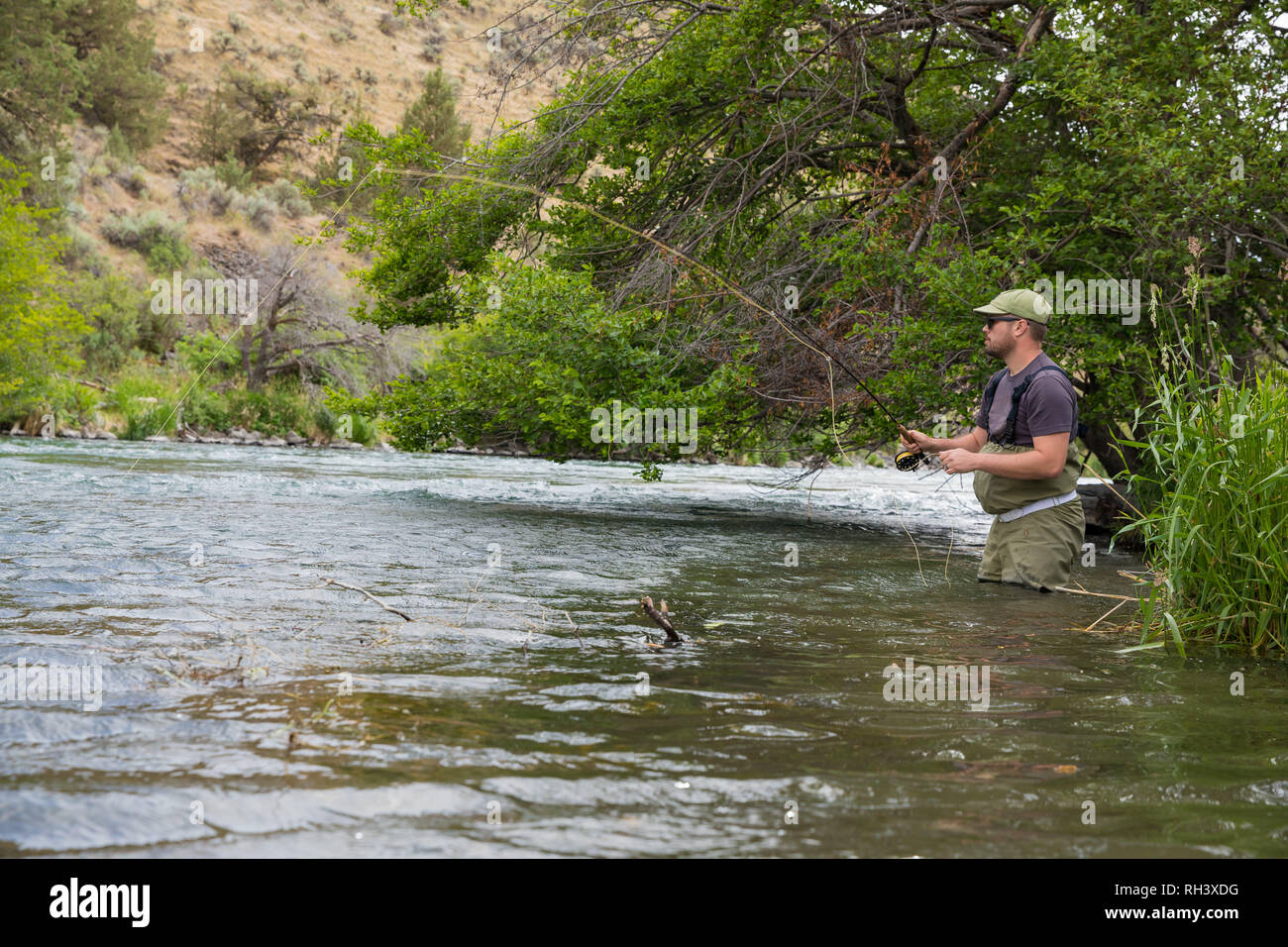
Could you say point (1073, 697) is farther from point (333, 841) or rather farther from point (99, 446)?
point (99, 446)

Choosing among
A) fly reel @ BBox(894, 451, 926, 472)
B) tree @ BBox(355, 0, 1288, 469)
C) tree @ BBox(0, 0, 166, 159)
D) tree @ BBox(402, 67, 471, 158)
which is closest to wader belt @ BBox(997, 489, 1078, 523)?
fly reel @ BBox(894, 451, 926, 472)

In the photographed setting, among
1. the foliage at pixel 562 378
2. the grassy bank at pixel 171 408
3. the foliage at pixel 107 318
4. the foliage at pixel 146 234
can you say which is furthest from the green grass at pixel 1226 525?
the foliage at pixel 146 234

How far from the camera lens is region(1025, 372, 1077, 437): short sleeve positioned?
19.1 feet

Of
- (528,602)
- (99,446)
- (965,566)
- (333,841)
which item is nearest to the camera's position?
(333,841)

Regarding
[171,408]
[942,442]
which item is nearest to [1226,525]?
[942,442]

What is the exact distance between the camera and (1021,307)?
6023 mm

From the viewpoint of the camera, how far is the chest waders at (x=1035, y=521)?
20.3 ft

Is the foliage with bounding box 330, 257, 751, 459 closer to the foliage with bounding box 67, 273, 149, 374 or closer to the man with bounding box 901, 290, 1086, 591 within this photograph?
the man with bounding box 901, 290, 1086, 591

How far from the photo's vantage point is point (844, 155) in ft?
38.3

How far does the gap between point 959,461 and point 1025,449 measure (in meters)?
0.88

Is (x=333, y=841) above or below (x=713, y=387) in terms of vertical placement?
below

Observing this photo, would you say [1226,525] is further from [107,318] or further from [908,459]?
[107,318]
